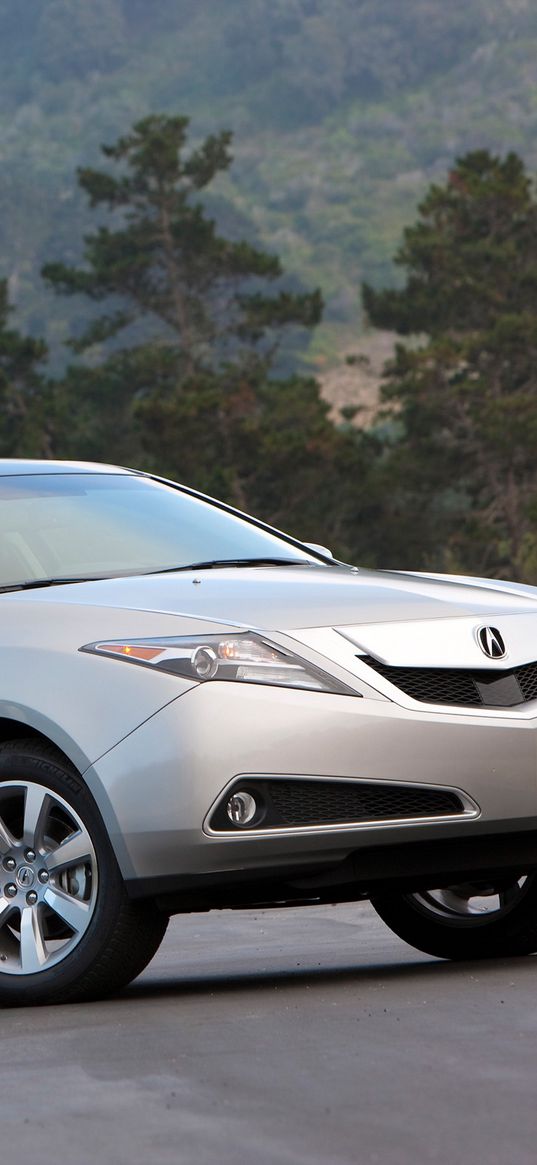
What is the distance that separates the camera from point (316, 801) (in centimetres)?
582

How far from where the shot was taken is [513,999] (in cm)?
578

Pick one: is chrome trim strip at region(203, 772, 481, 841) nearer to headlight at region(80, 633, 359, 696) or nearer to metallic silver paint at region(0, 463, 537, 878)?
metallic silver paint at region(0, 463, 537, 878)

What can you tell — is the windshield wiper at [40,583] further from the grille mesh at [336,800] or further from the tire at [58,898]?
the grille mesh at [336,800]

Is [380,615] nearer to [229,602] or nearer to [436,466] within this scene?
[229,602]

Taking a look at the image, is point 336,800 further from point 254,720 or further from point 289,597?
point 289,597

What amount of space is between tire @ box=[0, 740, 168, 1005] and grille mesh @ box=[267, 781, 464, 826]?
53cm

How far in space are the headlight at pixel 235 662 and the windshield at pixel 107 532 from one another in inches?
35.0

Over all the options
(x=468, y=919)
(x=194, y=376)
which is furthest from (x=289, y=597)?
(x=194, y=376)

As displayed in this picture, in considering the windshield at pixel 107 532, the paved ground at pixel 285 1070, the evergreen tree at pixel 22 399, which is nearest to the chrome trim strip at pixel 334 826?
the paved ground at pixel 285 1070

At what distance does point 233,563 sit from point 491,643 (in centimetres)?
118

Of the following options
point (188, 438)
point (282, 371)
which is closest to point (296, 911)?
point (188, 438)

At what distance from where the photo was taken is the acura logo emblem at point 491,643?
603 centimetres

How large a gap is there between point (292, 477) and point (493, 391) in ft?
21.8

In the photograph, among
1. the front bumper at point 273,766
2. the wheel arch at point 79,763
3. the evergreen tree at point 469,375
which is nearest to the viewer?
the front bumper at point 273,766
